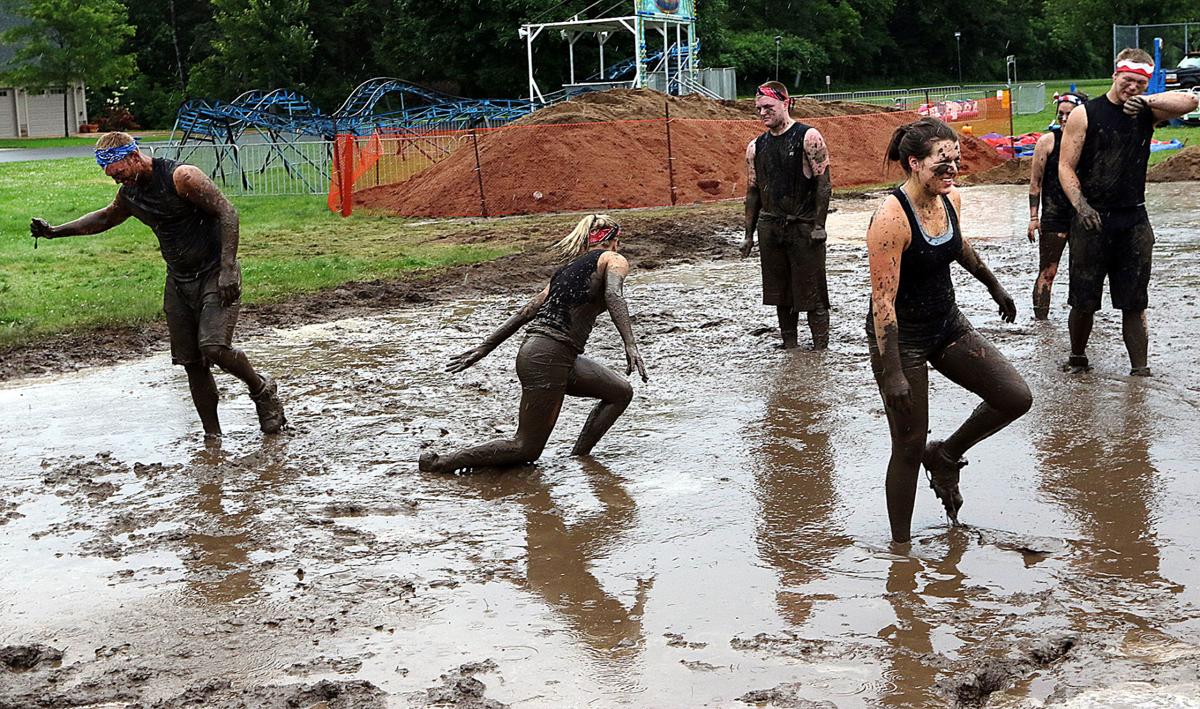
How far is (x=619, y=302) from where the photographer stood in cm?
726

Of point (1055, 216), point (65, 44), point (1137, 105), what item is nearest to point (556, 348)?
point (1137, 105)

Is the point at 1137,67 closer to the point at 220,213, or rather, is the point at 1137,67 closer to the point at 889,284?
the point at 889,284

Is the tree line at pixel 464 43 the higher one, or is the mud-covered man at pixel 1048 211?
the tree line at pixel 464 43

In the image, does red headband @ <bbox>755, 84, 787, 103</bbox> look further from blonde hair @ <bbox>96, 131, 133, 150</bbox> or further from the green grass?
the green grass

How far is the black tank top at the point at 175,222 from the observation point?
8.34 metres

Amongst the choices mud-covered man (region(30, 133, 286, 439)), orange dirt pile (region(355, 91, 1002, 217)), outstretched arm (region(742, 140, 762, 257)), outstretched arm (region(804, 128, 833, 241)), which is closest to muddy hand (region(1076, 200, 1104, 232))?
outstretched arm (region(804, 128, 833, 241))

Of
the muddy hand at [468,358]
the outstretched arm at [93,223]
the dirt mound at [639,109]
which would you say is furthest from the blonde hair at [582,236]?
the dirt mound at [639,109]

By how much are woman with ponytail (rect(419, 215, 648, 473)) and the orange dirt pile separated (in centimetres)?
1569

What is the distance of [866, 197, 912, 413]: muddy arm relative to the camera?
221 inches

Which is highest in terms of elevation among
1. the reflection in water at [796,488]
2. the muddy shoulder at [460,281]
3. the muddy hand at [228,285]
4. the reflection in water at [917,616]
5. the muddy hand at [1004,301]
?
the muddy hand at [228,285]

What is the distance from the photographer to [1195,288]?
12406 mm

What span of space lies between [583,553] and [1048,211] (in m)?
6.66

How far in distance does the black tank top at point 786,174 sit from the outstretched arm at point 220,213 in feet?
14.0

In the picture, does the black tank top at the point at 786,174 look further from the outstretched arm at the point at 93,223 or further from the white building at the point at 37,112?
the white building at the point at 37,112
